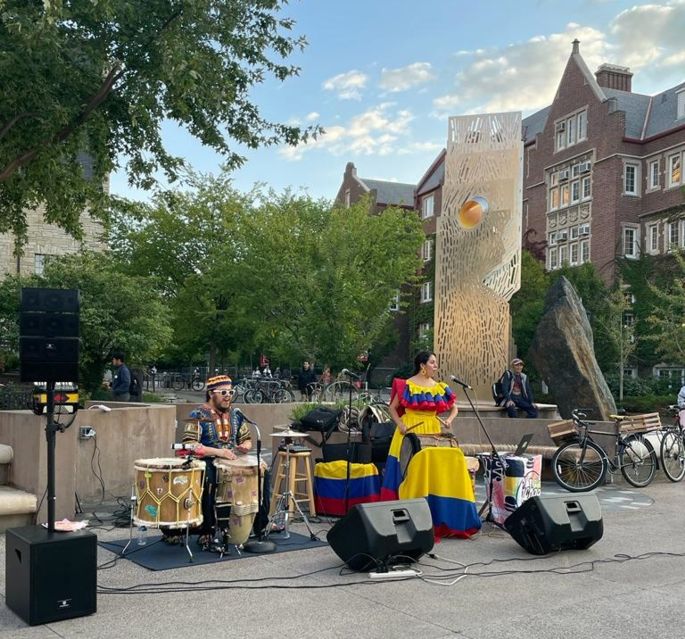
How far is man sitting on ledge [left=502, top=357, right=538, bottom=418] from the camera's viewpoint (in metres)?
15.2

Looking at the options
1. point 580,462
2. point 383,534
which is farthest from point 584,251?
point 383,534

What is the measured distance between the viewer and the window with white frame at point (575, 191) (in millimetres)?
45031

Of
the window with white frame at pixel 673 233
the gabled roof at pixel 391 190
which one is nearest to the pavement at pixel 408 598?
the window with white frame at pixel 673 233

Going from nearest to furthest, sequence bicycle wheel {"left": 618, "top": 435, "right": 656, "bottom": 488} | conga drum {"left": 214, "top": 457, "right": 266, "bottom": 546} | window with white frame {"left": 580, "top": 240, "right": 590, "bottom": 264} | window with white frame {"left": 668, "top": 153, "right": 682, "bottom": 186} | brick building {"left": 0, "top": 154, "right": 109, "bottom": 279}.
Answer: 1. conga drum {"left": 214, "top": 457, "right": 266, "bottom": 546}
2. bicycle wheel {"left": 618, "top": 435, "right": 656, "bottom": 488}
3. brick building {"left": 0, "top": 154, "right": 109, "bottom": 279}
4. window with white frame {"left": 668, "top": 153, "right": 682, "bottom": 186}
5. window with white frame {"left": 580, "top": 240, "right": 590, "bottom": 264}

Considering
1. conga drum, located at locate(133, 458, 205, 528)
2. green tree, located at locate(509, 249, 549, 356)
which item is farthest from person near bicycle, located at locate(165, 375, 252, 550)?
green tree, located at locate(509, 249, 549, 356)

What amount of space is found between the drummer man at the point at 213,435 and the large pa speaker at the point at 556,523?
9.02 ft

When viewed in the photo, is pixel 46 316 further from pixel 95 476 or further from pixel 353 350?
pixel 353 350

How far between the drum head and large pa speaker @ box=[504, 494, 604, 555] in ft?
4.05

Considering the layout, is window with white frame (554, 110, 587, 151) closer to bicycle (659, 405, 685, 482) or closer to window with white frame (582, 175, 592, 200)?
window with white frame (582, 175, 592, 200)

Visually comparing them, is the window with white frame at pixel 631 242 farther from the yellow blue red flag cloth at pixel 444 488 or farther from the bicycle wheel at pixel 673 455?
the yellow blue red flag cloth at pixel 444 488

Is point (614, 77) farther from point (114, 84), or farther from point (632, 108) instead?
point (114, 84)

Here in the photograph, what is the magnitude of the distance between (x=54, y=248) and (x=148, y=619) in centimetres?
3313

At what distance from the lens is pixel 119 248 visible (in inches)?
1570

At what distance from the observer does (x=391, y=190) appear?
6569 cm
